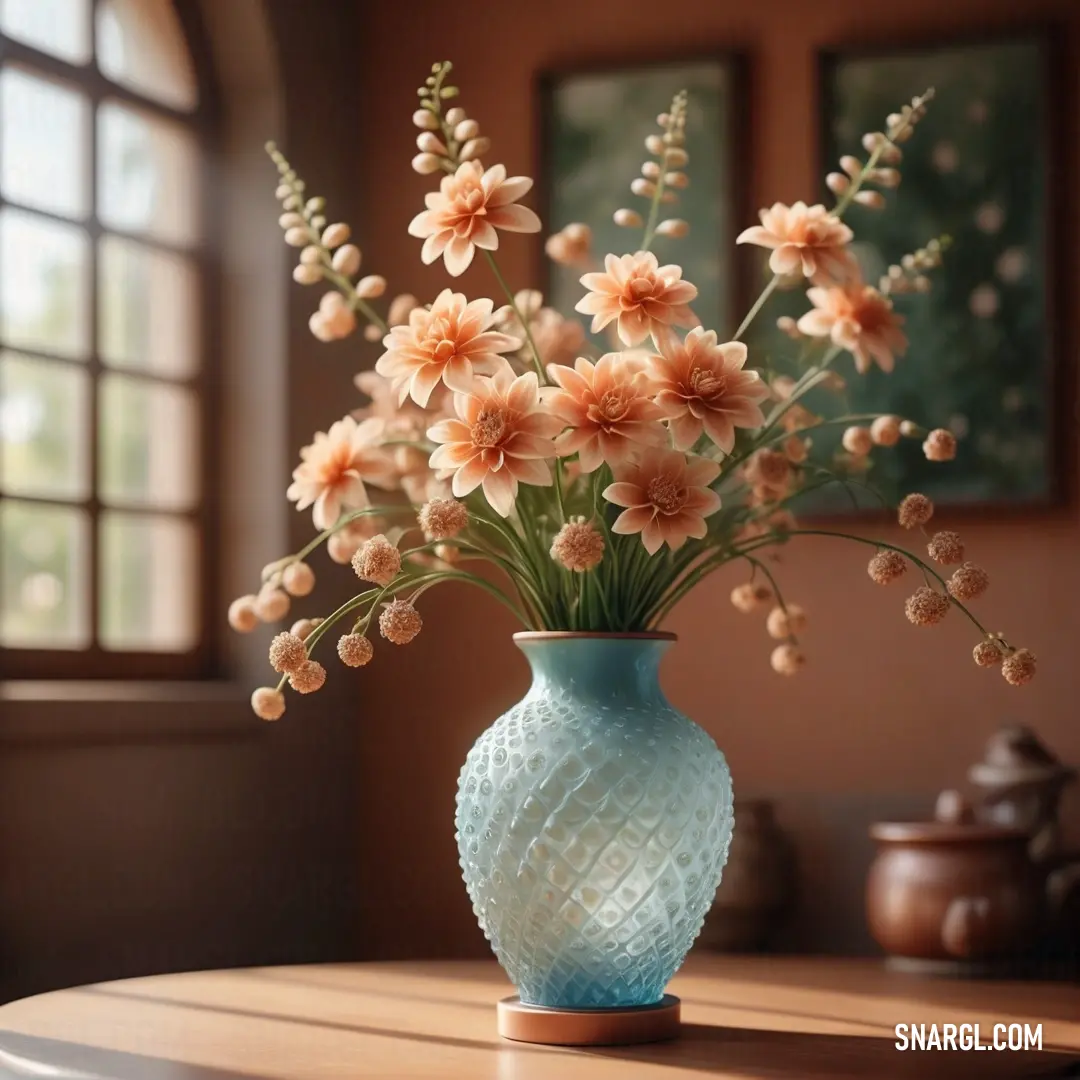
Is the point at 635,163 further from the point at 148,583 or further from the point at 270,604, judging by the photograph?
the point at 270,604

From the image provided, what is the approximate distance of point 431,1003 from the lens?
159 centimetres

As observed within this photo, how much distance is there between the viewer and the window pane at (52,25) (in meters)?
2.52

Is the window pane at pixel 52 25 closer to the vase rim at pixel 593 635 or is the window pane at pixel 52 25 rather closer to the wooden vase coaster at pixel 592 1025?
the vase rim at pixel 593 635

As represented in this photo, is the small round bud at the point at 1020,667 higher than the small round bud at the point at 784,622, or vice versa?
the small round bud at the point at 784,622

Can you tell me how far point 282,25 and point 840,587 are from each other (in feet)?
4.39

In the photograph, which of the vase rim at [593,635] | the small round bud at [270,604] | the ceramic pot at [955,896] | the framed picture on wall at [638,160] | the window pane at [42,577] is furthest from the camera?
the framed picture on wall at [638,160]

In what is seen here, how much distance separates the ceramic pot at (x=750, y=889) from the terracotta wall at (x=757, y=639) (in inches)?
6.2

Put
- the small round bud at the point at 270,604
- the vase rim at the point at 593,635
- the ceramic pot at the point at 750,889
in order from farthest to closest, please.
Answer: the ceramic pot at the point at 750,889, the small round bud at the point at 270,604, the vase rim at the point at 593,635

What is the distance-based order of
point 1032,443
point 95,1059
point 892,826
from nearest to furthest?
point 95,1059 → point 892,826 → point 1032,443

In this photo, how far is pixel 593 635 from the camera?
136 cm

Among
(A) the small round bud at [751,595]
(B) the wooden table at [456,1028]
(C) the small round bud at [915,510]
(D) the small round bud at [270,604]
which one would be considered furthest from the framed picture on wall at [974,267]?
(D) the small round bud at [270,604]

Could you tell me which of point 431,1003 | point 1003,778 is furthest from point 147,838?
point 1003,778

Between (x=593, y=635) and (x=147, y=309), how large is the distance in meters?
1.66

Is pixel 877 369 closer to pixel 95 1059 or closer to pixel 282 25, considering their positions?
pixel 282 25
